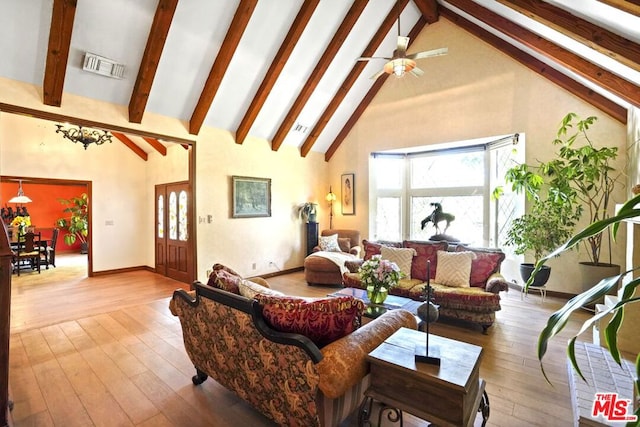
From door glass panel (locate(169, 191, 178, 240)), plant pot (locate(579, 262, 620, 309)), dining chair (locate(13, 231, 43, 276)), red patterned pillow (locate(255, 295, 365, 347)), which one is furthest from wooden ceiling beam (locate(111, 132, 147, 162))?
plant pot (locate(579, 262, 620, 309))

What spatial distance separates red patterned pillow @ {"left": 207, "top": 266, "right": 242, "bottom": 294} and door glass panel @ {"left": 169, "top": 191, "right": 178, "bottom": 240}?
440 cm

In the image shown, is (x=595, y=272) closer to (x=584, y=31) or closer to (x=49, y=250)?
(x=584, y=31)

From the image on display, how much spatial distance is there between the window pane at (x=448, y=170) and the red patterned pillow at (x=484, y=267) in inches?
98.1

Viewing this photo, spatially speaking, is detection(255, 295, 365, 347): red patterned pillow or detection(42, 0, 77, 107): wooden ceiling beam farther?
detection(42, 0, 77, 107): wooden ceiling beam

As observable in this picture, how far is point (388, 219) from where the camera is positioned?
275 inches

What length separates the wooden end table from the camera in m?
1.31

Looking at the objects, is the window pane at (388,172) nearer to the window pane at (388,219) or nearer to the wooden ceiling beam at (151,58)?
the window pane at (388,219)

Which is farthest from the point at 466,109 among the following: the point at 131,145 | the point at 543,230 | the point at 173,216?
the point at 131,145

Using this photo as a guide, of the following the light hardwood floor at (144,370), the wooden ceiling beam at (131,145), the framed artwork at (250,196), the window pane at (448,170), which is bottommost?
the light hardwood floor at (144,370)

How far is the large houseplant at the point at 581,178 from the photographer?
154 inches

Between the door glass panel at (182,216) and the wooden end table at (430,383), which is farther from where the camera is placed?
the door glass panel at (182,216)

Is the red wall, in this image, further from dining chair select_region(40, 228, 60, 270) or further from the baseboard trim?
the baseboard trim

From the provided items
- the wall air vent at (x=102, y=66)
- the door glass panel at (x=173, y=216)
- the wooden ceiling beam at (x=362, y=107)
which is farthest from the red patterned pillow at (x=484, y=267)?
the door glass panel at (x=173, y=216)

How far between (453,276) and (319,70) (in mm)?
3961
